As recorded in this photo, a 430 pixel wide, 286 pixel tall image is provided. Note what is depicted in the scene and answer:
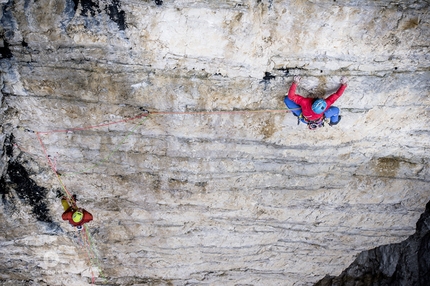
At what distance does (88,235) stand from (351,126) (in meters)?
3.16

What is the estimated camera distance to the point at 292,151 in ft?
10.0

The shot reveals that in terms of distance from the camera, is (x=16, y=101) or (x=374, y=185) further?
(x=374, y=185)

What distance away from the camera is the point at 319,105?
233 centimetres

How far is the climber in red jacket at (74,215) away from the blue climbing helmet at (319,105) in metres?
2.41

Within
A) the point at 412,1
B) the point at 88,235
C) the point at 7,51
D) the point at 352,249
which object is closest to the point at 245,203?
the point at 352,249

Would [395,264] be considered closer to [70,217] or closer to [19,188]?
[70,217]

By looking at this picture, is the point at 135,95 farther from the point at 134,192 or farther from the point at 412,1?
the point at 412,1

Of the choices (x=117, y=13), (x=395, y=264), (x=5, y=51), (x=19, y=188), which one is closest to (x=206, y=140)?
(x=117, y=13)

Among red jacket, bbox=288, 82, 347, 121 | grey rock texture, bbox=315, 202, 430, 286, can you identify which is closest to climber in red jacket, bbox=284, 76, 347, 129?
red jacket, bbox=288, 82, 347, 121

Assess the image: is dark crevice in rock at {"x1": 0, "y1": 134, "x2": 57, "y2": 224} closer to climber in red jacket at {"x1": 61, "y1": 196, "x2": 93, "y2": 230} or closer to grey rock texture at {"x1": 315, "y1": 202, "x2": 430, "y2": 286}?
climber in red jacket at {"x1": 61, "y1": 196, "x2": 93, "y2": 230}

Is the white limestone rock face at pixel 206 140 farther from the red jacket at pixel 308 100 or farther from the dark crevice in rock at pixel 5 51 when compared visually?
the red jacket at pixel 308 100

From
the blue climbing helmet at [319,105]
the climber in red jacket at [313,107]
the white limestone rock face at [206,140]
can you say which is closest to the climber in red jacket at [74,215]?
the white limestone rock face at [206,140]

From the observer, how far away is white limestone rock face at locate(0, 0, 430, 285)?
2295mm

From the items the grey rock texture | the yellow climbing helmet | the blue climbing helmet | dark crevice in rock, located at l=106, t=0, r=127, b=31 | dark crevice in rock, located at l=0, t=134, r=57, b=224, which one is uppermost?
dark crevice in rock, located at l=106, t=0, r=127, b=31
